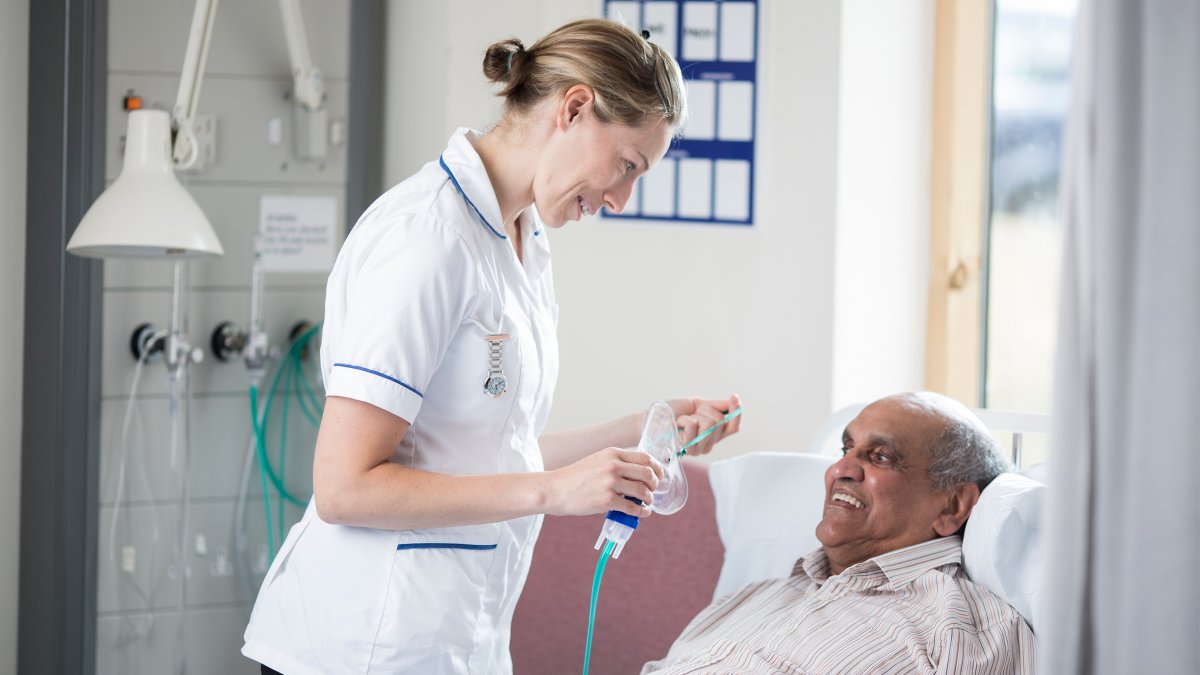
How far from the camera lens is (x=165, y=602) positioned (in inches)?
104

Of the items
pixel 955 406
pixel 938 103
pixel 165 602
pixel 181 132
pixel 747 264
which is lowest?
pixel 165 602

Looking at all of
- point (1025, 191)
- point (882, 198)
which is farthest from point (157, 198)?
point (1025, 191)

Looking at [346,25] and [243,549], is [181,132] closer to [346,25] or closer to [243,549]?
[346,25]

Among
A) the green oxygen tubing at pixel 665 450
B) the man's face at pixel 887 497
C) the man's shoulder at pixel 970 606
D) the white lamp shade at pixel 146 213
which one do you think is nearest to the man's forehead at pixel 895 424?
the man's face at pixel 887 497

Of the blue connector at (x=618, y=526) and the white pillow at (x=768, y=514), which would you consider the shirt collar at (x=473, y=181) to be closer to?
the blue connector at (x=618, y=526)

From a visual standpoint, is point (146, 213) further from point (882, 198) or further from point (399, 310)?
point (882, 198)

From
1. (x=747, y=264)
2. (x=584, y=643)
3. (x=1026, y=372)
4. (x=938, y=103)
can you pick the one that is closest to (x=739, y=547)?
(x=584, y=643)

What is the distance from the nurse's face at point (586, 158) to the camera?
1.34 m

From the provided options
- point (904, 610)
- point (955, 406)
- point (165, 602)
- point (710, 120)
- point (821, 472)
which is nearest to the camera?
point (904, 610)

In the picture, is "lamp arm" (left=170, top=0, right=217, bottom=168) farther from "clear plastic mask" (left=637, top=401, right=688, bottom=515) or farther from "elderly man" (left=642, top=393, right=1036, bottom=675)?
"elderly man" (left=642, top=393, right=1036, bottom=675)

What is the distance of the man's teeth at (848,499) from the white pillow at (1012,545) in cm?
19

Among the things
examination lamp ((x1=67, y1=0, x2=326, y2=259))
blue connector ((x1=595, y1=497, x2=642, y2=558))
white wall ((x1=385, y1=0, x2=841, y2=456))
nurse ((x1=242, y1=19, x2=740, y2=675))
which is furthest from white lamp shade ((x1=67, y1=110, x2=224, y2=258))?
blue connector ((x1=595, y1=497, x2=642, y2=558))

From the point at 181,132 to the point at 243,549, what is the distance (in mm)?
1014

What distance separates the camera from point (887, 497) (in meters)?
1.80
